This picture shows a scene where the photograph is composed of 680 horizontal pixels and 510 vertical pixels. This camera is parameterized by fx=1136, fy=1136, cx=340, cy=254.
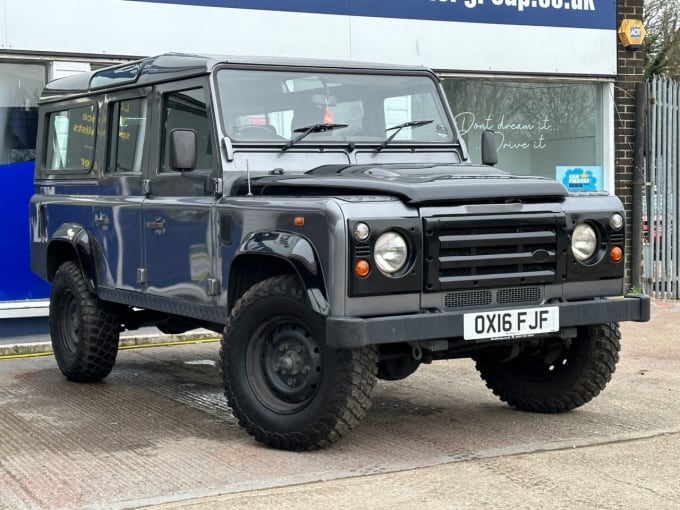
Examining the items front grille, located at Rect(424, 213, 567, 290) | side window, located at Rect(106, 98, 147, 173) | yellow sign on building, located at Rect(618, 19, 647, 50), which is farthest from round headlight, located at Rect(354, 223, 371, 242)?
yellow sign on building, located at Rect(618, 19, 647, 50)

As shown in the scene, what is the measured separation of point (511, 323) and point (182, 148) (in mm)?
2049

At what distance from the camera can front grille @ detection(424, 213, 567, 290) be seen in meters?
5.61

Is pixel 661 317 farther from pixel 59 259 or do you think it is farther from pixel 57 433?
pixel 57 433

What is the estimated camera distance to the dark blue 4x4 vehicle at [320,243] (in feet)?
18.1

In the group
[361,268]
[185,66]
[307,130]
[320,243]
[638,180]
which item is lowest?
[361,268]

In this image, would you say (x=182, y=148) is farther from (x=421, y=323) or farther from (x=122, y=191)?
(x=421, y=323)

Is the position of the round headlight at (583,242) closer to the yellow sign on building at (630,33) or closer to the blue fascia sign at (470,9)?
the blue fascia sign at (470,9)

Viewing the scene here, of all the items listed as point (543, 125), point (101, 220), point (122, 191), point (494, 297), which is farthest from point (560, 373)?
point (543, 125)

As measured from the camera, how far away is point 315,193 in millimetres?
5984

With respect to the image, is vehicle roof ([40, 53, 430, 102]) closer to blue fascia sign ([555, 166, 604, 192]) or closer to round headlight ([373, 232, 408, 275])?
round headlight ([373, 232, 408, 275])

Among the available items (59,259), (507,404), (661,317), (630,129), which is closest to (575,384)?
(507,404)

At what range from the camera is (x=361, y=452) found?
581 cm

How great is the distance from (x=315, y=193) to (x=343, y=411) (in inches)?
47.0

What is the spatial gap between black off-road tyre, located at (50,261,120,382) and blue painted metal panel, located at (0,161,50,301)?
72.2 inches
